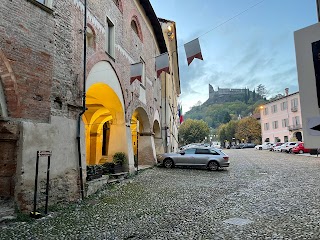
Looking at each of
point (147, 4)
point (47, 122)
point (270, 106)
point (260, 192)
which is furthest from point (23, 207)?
point (270, 106)

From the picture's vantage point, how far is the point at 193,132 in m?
64.2

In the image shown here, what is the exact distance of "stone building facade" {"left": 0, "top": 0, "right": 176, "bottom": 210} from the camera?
6.36 meters

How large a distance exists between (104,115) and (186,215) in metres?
12.0

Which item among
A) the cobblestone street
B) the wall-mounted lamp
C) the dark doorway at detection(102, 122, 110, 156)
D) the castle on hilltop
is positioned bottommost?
the cobblestone street

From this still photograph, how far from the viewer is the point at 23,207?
6348 millimetres

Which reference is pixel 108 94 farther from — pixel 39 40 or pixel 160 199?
pixel 160 199

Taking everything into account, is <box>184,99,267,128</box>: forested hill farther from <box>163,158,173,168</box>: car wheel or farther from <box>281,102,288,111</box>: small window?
<box>163,158,173,168</box>: car wheel

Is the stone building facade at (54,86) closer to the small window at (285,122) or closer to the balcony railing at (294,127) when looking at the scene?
the balcony railing at (294,127)

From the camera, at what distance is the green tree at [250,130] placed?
210ft

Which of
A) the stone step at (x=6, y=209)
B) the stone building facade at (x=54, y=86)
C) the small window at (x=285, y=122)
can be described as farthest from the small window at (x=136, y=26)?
the small window at (x=285, y=122)

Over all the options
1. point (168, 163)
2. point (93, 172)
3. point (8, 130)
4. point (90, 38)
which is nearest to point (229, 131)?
point (168, 163)

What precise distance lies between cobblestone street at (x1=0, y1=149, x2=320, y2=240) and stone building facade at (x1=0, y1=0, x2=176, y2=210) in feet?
3.84

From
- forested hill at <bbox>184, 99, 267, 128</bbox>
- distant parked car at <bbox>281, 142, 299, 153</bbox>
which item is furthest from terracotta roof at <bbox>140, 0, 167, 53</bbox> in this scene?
forested hill at <bbox>184, 99, 267, 128</bbox>

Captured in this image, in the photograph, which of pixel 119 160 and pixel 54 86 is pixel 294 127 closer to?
pixel 119 160
